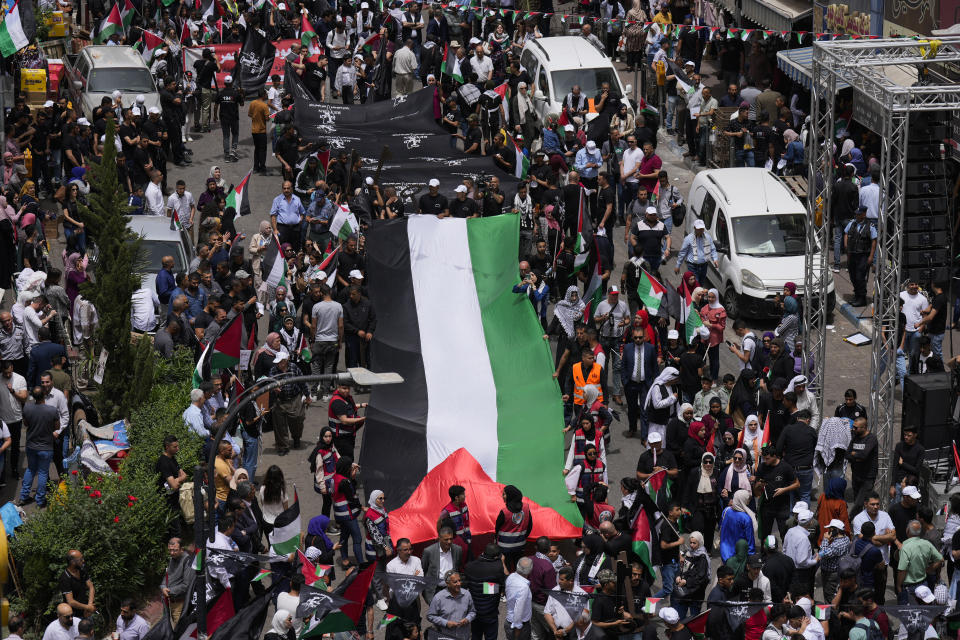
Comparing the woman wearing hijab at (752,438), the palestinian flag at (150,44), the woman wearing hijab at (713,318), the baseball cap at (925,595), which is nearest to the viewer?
the baseball cap at (925,595)

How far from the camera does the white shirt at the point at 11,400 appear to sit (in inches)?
830

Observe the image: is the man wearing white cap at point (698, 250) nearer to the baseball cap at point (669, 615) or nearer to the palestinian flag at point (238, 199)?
the palestinian flag at point (238, 199)

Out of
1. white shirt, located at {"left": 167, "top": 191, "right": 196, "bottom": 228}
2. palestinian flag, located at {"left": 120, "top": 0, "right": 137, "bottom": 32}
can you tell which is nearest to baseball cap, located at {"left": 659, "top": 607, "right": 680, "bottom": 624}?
white shirt, located at {"left": 167, "top": 191, "right": 196, "bottom": 228}

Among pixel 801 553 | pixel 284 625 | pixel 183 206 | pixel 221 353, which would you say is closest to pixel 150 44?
pixel 183 206

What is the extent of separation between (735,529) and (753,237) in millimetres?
9187

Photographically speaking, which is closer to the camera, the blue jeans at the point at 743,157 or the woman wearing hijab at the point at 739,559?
the woman wearing hijab at the point at 739,559

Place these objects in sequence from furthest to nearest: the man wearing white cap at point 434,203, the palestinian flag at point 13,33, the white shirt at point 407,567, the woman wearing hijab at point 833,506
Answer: the palestinian flag at point 13,33, the man wearing white cap at point 434,203, the woman wearing hijab at point 833,506, the white shirt at point 407,567

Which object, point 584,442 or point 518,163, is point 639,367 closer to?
point 584,442

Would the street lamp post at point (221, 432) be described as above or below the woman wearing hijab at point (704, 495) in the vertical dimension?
above

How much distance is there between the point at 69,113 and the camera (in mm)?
30203

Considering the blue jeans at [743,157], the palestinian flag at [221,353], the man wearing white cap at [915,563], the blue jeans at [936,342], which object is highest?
the palestinian flag at [221,353]

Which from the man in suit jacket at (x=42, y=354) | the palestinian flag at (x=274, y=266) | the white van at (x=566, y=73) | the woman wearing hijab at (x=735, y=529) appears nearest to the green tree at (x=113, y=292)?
the man in suit jacket at (x=42, y=354)

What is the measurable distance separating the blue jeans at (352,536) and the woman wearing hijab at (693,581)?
3.52 m

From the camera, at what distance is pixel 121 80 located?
33.8 meters
